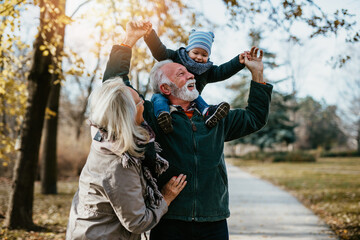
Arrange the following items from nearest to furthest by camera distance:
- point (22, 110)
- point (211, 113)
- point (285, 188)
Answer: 1. point (211, 113)
2. point (22, 110)
3. point (285, 188)

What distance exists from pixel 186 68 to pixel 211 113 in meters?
0.51

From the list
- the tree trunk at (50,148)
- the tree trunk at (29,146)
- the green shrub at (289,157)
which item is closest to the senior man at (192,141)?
the tree trunk at (29,146)

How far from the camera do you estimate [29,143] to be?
20.3ft

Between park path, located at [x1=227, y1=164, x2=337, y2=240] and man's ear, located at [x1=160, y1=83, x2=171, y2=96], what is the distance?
3927mm

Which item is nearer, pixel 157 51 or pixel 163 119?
pixel 163 119

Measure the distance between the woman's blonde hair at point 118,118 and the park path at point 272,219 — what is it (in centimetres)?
435

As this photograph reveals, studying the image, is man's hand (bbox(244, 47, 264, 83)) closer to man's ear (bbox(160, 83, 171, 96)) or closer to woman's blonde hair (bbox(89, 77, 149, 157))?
man's ear (bbox(160, 83, 171, 96))

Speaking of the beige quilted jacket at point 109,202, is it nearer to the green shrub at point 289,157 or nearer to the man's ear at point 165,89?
the man's ear at point 165,89

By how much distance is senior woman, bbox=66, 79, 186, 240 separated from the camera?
1974mm

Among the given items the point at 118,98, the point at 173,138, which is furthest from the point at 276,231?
the point at 118,98

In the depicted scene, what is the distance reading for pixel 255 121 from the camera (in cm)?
271

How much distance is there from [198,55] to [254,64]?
0.48 metres

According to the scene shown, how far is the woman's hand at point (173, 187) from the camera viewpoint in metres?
2.29

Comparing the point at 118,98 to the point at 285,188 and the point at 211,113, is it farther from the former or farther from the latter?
the point at 285,188
